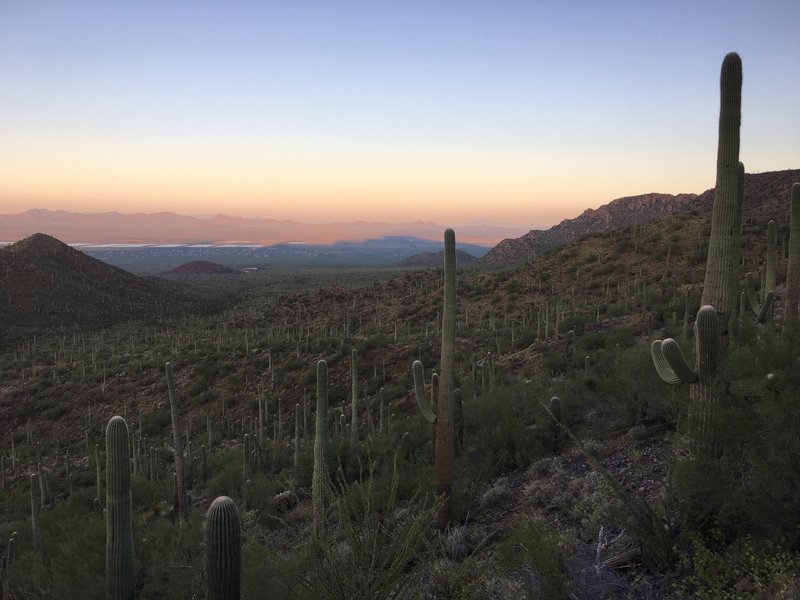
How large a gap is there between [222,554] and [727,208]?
22.9ft

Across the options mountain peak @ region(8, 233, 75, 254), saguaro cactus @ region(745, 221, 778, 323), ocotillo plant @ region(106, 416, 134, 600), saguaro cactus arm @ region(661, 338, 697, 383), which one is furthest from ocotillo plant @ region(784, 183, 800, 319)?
mountain peak @ region(8, 233, 75, 254)

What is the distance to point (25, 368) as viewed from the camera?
34.6 m

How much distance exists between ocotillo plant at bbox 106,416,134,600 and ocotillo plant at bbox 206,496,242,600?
2.09m

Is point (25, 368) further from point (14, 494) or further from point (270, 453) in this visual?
point (270, 453)

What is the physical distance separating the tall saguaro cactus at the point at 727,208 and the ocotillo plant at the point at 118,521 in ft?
24.1

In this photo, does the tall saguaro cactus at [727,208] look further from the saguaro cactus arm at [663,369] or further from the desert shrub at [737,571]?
the desert shrub at [737,571]

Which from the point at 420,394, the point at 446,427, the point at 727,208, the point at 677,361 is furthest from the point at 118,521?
the point at 727,208

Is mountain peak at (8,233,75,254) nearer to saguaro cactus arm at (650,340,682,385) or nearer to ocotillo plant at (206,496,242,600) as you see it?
ocotillo plant at (206,496,242,600)

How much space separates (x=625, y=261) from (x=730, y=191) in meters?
30.2

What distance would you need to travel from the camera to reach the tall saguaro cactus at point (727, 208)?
638cm

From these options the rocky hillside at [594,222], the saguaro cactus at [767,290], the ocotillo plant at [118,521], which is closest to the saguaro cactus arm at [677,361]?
the saguaro cactus at [767,290]

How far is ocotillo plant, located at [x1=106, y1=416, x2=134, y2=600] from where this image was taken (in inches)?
228

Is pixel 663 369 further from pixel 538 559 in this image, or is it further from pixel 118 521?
pixel 118 521

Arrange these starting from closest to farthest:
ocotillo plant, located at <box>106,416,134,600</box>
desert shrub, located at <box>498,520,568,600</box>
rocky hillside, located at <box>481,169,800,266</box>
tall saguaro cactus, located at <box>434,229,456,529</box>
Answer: desert shrub, located at <box>498,520,568,600</box>, ocotillo plant, located at <box>106,416,134,600</box>, tall saguaro cactus, located at <box>434,229,456,529</box>, rocky hillside, located at <box>481,169,800,266</box>
